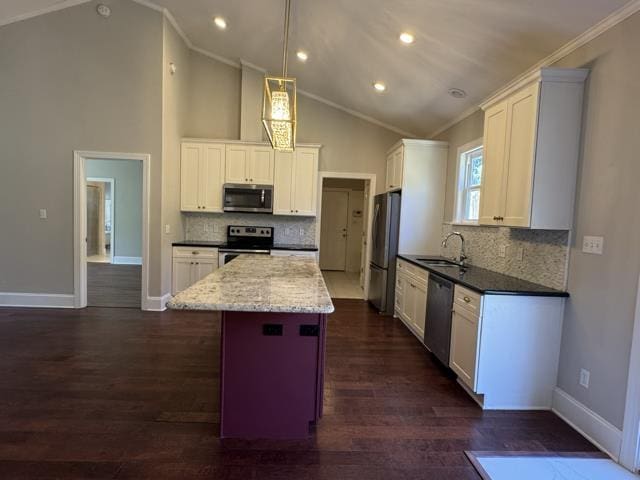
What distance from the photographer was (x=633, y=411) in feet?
6.28

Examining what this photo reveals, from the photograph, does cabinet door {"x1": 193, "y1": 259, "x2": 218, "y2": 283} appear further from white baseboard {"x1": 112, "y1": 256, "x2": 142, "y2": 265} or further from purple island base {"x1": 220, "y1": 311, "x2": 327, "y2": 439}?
Result: white baseboard {"x1": 112, "y1": 256, "x2": 142, "y2": 265}

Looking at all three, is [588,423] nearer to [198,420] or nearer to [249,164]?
[198,420]

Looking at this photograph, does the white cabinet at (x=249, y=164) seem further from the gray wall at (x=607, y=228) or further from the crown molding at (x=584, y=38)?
the gray wall at (x=607, y=228)

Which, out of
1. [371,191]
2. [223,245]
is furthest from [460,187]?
[223,245]

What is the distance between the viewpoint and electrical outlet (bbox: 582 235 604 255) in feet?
7.16

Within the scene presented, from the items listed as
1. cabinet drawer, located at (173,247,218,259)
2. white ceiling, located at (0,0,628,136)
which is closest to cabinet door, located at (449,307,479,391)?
white ceiling, located at (0,0,628,136)

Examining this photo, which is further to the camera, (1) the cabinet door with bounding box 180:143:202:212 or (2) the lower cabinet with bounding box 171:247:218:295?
(1) the cabinet door with bounding box 180:143:202:212

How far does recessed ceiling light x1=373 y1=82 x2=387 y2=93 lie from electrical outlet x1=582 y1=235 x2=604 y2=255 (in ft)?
9.66

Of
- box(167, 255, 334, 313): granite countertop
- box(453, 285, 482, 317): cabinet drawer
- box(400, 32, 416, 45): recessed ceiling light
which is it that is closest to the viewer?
box(167, 255, 334, 313): granite countertop

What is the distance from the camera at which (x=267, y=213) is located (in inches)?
212

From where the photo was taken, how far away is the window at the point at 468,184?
4055 millimetres

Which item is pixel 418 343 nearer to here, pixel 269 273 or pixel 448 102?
pixel 269 273

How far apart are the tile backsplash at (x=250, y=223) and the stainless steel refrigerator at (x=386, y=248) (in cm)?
120

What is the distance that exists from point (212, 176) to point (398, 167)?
275 cm
